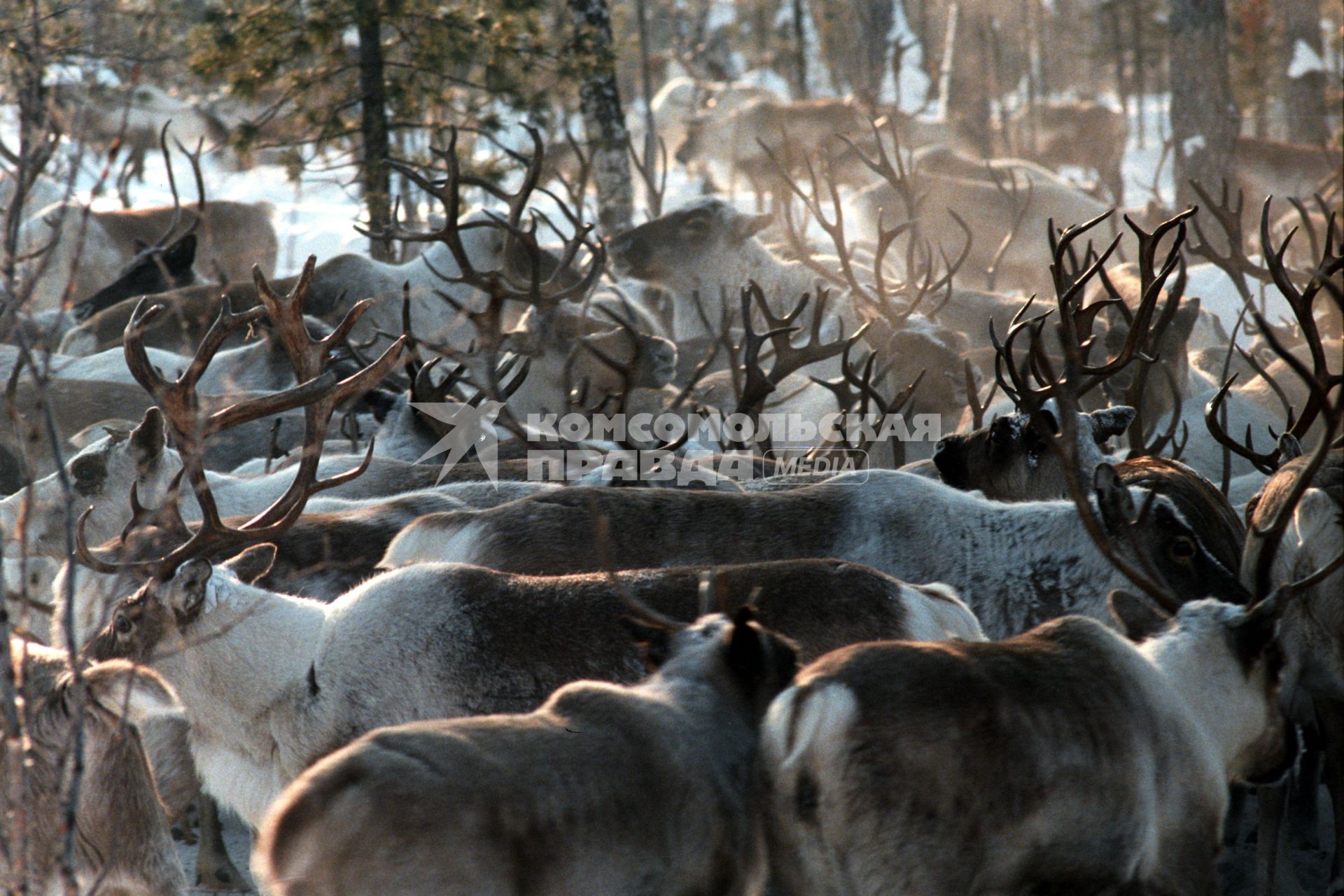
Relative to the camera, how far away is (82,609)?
3430 millimetres

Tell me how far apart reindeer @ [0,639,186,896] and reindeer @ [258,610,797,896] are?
65cm

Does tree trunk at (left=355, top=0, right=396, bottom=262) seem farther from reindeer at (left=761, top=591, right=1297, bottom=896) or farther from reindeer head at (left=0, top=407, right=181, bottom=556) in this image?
reindeer at (left=761, top=591, right=1297, bottom=896)

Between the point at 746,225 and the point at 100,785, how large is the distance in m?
6.36

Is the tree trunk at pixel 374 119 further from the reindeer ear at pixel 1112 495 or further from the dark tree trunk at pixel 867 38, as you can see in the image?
the dark tree trunk at pixel 867 38

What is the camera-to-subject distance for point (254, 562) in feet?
11.2

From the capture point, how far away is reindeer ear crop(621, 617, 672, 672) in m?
2.64

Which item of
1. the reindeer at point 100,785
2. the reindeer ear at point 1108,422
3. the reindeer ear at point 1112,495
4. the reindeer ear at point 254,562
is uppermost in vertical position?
the reindeer ear at point 1108,422

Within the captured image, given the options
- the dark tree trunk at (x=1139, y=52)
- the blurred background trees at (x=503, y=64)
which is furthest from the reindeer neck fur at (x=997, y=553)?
the dark tree trunk at (x=1139, y=52)

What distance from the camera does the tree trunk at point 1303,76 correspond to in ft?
59.6

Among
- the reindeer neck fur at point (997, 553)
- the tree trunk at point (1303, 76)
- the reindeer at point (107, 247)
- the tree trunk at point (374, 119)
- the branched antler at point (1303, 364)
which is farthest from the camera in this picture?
the tree trunk at point (1303, 76)

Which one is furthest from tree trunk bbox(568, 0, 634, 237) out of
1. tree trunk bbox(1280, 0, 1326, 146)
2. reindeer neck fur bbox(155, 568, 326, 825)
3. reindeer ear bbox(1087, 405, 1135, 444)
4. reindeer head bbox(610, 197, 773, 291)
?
tree trunk bbox(1280, 0, 1326, 146)

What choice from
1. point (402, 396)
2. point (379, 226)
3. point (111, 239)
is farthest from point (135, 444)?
point (111, 239)

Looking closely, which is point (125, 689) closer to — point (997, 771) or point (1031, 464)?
point (997, 771)

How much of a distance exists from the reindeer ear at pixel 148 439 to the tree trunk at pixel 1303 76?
16354 mm
